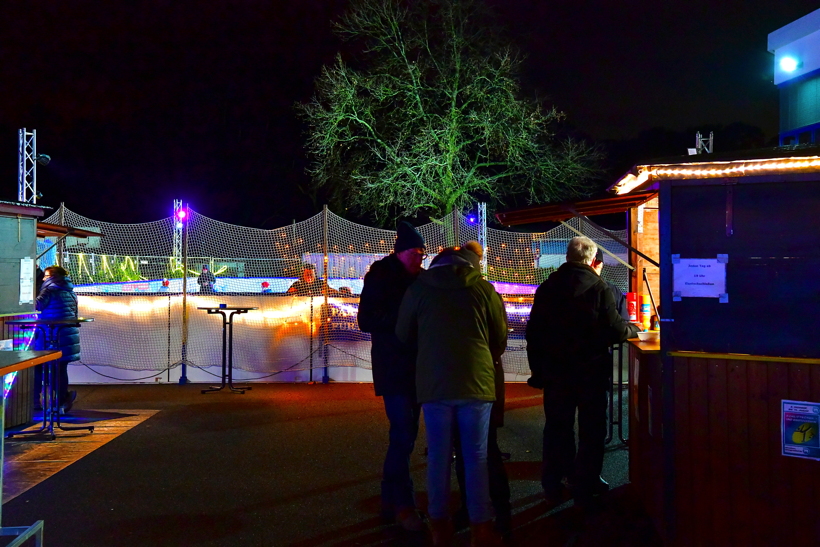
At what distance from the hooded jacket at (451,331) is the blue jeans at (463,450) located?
0.09 meters

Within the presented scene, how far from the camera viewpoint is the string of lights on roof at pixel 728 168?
11.9 feet

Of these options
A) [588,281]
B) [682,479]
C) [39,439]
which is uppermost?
[588,281]

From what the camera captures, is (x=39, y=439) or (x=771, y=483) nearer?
(x=771, y=483)

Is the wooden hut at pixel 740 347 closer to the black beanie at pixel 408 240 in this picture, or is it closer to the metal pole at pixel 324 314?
the black beanie at pixel 408 240

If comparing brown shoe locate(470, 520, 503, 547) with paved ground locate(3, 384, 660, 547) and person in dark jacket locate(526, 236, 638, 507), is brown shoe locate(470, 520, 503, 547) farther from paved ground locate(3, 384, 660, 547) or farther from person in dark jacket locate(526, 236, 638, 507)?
person in dark jacket locate(526, 236, 638, 507)

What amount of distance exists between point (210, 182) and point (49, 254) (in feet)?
89.6

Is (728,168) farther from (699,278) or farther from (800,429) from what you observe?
(800,429)

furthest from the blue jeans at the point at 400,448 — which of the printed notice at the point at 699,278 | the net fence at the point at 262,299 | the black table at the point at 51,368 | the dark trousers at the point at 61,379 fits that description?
the net fence at the point at 262,299

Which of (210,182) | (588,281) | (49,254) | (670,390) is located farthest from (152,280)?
(210,182)

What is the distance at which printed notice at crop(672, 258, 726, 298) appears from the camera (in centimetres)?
381

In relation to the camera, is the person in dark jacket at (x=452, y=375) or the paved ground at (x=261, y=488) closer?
the person in dark jacket at (x=452, y=375)

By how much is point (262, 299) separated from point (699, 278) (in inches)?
329

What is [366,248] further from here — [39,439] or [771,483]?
[771,483]

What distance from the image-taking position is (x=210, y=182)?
124 ft
